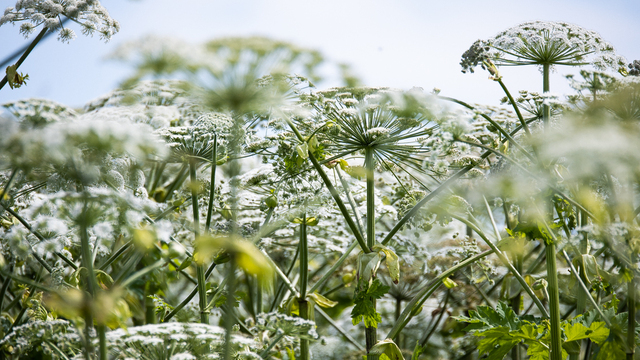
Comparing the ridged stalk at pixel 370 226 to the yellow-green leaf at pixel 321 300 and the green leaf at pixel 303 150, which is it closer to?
the yellow-green leaf at pixel 321 300

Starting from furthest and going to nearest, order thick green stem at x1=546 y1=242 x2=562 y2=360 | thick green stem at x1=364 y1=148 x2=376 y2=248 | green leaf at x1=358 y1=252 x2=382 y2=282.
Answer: thick green stem at x1=364 y1=148 x2=376 y2=248 < green leaf at x1=358 y1=252 x2=382 y2=282 < thick green stem at x1=546 y1=242 x2=562 y2=360

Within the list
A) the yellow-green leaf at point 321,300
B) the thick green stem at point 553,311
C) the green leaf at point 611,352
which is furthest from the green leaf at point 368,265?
the green leaf at point 611,352

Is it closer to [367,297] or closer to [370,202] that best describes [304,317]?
[367,297]

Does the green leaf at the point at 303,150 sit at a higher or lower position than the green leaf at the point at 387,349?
Answer: higher

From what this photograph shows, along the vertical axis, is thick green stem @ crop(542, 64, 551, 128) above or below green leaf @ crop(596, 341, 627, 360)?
above

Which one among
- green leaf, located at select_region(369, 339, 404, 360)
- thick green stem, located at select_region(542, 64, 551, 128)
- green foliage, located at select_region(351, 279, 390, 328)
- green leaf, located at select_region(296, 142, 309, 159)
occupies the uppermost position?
thick green stem, located at select_region(542, 64, 551, 128)

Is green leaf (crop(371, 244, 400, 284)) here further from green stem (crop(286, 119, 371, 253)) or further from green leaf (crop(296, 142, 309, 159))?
green leaf (crop(296, 142, 309, 159))

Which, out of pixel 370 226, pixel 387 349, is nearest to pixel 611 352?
pixel 387 349

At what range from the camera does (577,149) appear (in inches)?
77.0

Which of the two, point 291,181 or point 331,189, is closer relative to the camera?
point 331,189

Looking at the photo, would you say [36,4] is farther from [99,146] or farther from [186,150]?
[99,146]

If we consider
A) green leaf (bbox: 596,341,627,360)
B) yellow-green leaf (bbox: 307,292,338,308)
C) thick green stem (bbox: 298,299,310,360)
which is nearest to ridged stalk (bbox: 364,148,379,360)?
yellow-green leaf (bbox: 307,292,338,308)

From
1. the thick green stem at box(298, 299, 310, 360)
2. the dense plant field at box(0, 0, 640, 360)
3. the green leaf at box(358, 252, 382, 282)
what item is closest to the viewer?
the dense plant field at box(0, 0, 640, 360)

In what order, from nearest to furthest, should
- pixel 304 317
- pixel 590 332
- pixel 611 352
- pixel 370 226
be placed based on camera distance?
pixel 611 352
pixel 590 332
pixel 370 226
pixel 304 317
